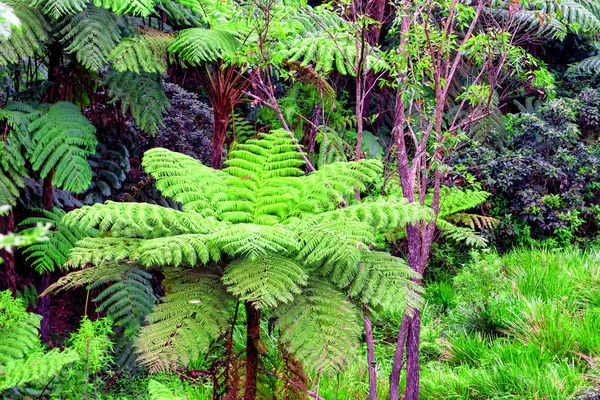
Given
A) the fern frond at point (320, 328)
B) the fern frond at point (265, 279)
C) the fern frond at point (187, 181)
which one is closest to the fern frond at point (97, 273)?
the fern frond at point (187, 181)

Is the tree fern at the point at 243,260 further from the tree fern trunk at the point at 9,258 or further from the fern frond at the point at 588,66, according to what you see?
the fern frond at the point at 588,66

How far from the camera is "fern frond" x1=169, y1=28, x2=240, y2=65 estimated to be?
14.0 feet

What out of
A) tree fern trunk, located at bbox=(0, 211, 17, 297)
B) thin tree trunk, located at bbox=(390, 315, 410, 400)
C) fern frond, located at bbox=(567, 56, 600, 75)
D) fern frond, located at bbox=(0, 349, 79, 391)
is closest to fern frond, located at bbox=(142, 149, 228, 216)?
fern frond, located at bbox=(0, 349, 79, 391)

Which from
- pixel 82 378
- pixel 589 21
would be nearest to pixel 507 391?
pixel 82 378

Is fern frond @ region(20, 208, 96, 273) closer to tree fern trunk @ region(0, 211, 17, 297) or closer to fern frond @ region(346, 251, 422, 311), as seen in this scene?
tree fern trunk @ region(0, 211, 17, 297)

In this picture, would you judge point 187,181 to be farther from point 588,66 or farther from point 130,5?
point 588,66

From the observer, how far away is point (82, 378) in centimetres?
385

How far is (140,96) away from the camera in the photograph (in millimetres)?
4816

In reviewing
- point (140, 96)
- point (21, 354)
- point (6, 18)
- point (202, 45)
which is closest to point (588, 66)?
point (202, 45)

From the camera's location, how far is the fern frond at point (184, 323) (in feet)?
8.94

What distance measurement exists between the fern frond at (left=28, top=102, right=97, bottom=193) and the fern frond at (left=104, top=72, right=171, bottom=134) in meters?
0.30

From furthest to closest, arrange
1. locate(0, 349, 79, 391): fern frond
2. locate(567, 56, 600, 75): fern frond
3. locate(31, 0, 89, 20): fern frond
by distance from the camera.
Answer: locate(567, 56, 600, 75): fern frond, locate(31, 0, 89, 20): fern frond, locate(0, 349, 79, 391): fern frond

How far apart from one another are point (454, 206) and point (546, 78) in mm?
2396

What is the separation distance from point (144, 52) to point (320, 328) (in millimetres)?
2528
